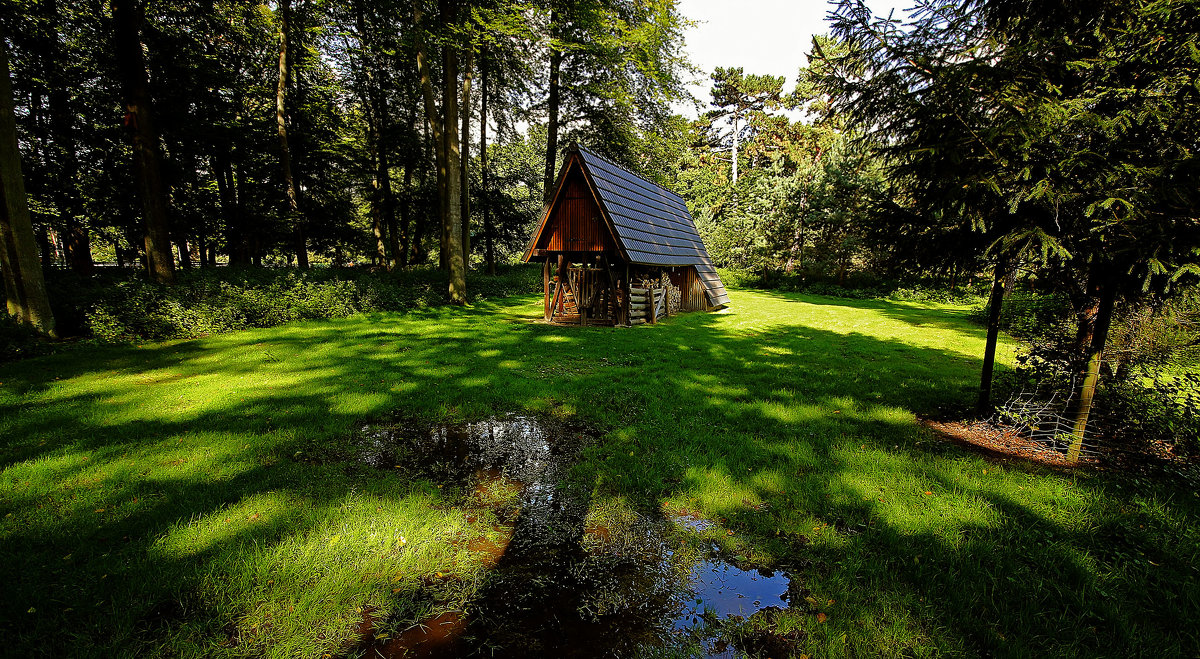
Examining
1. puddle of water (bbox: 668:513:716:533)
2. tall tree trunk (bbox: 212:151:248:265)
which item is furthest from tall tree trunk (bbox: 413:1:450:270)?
puddle of water (bbox: 668:513:716:533)

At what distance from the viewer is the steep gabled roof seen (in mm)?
12862

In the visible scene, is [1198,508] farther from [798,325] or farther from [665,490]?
[798,325]

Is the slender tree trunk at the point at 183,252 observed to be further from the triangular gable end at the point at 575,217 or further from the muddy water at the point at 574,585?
the muddy water at the point at 574,585

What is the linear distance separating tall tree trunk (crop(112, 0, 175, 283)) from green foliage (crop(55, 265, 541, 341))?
0.95m

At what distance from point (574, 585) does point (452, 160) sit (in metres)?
15.6

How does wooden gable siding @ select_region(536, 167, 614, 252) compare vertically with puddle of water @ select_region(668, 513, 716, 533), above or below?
above

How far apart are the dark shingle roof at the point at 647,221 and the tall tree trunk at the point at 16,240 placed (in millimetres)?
12310

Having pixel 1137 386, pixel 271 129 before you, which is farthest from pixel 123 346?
pixel 1137 386

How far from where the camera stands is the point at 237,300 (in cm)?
1164

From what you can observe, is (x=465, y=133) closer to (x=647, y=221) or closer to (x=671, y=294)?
(x=647, y=221)

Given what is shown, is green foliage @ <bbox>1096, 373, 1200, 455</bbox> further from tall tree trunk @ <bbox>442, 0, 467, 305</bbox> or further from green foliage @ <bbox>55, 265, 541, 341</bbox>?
green foliage @ <bbox>55, 265, 541, 341</bbox>

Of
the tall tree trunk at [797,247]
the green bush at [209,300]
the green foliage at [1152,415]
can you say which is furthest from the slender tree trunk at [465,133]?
the tall tree trunk at [797,247]

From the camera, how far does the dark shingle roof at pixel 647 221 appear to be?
1299 cm

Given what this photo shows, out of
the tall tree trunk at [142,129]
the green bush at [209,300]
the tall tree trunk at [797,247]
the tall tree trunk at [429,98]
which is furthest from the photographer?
the tall tree trunk at [797,247]
